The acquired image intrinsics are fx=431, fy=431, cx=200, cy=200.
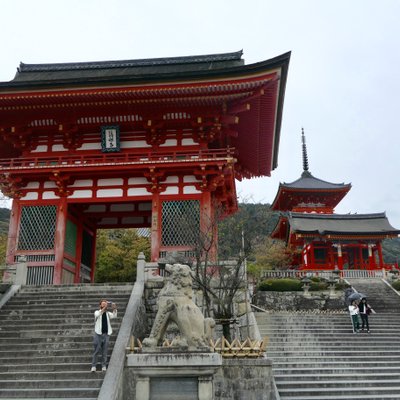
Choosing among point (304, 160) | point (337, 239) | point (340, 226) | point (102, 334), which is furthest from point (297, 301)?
point (304, 160)

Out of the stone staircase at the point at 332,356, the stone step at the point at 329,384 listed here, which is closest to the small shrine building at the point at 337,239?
the stone staircase at the point at 332,356

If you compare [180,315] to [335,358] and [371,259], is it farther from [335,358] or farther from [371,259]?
[371,259]

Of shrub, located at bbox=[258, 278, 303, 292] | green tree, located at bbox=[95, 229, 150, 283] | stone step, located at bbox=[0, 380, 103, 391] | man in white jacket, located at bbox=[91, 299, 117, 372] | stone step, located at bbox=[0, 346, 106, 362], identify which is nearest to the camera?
stone step, located at bbox=[0, 380, 103, 391]

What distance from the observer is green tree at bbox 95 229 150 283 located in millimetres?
31578

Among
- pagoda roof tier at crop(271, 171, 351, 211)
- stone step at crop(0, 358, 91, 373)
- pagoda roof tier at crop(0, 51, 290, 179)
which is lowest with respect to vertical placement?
stone step at crop(0, 358, 91, 373)

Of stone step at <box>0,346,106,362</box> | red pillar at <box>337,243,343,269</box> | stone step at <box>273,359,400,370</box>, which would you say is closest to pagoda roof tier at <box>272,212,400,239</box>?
red pillar at <box>337,243,343,269</box>

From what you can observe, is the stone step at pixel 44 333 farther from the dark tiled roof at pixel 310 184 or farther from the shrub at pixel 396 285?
the dark tiled roof at pixel 310 184

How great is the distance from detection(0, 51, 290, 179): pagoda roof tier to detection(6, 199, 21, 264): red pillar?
2.92 metres

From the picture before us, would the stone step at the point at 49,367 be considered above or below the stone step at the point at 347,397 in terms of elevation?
above

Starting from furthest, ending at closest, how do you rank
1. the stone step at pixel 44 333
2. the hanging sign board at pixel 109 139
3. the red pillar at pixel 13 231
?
the hanging sign board at pixel 109 139
the red pillar at pixel 13 231
the stone step at pixel 44 333

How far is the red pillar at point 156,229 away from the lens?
15.4m

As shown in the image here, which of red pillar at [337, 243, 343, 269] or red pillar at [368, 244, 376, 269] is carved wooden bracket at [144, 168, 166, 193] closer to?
red pillar at [337, 243, 343, 269]

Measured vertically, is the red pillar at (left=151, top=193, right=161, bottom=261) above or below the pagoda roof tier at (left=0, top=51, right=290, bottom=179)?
below

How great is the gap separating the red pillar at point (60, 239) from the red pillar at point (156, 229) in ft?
11.2
